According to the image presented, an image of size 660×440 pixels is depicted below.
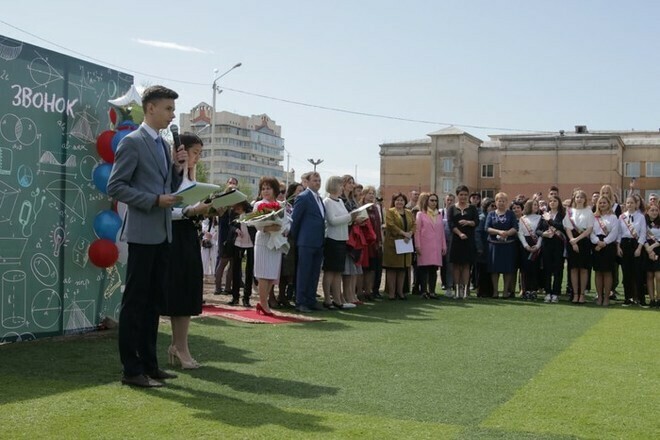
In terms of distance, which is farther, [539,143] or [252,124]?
[252,124]

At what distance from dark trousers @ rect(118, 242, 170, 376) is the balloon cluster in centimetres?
248

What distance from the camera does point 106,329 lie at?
8148mm

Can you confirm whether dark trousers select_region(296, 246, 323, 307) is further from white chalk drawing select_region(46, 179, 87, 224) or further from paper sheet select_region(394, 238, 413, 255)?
white chalk drawing select_region(46, 179, 87, 224)

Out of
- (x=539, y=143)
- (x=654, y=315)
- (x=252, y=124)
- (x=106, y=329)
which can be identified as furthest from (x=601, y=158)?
(x=252, y=124)

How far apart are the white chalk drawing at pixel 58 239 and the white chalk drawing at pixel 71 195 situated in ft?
0.78

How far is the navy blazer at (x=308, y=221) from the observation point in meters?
10.8

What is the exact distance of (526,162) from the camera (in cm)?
7100

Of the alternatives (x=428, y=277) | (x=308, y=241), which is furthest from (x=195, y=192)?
(x=428, y=277)

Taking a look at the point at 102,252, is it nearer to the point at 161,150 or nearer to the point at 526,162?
the point at 161,150

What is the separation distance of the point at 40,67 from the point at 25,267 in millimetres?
1938

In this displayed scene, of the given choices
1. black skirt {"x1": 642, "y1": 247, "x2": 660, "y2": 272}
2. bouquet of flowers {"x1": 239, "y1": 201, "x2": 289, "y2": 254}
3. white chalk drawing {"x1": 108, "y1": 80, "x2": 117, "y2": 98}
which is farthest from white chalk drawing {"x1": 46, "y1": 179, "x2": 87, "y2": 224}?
black skirt {"x1": 642, "y1": 247, "x2": 660, "y2": 272}

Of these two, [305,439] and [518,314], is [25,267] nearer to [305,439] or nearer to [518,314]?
[305,439]

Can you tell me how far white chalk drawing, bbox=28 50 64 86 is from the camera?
24.1 feet

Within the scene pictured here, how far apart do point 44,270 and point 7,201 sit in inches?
31.6
